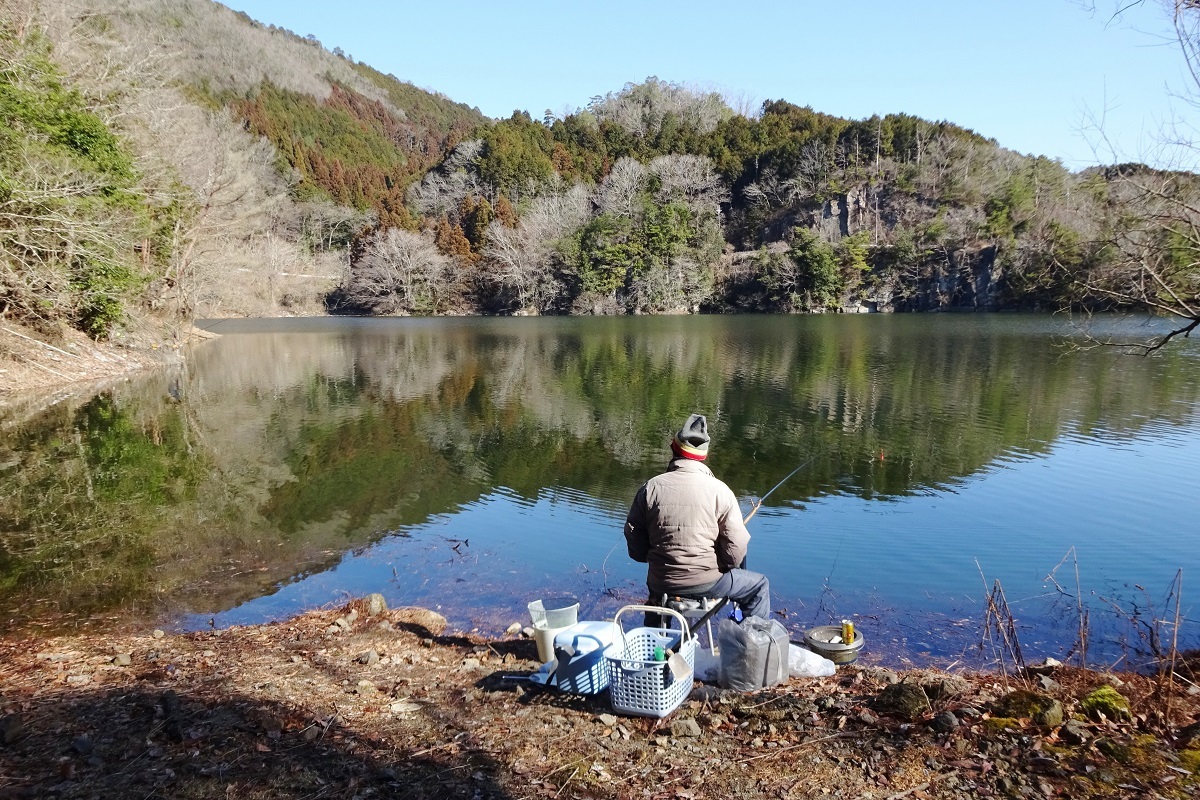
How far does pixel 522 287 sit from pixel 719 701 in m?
71.5

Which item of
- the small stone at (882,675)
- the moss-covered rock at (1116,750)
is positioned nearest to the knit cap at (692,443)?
the small stone at (882,675)

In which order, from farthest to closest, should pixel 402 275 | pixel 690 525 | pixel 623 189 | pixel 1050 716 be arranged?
pixel 402 275 → pixel 623 189 → pixel 690 525 → pixel 1050 716

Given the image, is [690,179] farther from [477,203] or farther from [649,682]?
[649,682]

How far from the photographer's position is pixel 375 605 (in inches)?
247

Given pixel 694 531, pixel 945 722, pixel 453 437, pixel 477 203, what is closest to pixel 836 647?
pixel 694 531

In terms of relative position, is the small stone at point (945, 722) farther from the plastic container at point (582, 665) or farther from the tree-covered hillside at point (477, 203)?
the tree-covered hillside at point (477, 203)

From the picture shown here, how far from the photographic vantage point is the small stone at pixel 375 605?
245 inches

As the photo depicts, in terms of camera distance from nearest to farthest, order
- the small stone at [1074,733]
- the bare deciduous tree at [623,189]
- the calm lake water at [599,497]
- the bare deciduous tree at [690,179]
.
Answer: the small stone at [1074,733]
the calm lake water at [599,497]
the bare deciduous tree at [623,189]
the bare deciduous tree at [690,179]

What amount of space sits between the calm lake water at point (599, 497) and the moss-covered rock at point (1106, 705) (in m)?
2.03

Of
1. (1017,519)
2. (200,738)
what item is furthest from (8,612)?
(1017,519)

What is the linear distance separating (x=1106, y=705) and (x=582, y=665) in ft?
8.86

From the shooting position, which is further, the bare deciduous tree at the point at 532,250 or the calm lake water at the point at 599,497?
the bare deciduous tree at the point at 532,250

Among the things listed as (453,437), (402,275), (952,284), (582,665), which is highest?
(952,284)

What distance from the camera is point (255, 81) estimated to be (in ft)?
399
